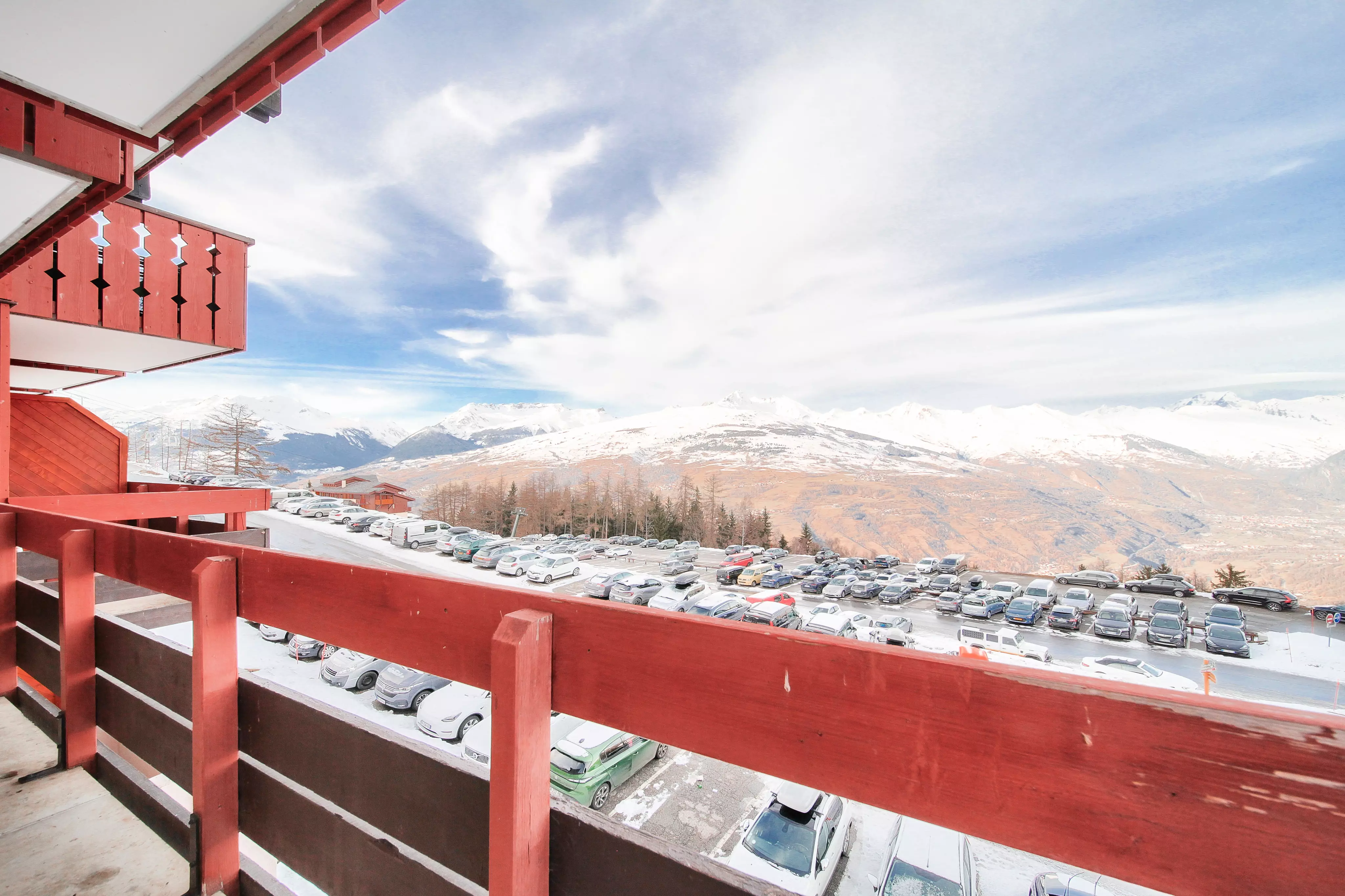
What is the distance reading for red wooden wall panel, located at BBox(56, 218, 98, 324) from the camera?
4613 mm

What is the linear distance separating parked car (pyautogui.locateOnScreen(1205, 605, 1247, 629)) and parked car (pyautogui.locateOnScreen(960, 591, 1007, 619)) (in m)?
6.58

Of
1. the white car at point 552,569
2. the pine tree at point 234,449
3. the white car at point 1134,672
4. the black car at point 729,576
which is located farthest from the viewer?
the pine tree at point 234,449

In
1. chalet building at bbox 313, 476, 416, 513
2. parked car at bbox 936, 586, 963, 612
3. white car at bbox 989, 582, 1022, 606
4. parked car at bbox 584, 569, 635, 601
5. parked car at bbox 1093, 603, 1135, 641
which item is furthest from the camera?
chalet building at bbox 313, 476, 416, 513

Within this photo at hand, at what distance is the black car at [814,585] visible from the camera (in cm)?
2577

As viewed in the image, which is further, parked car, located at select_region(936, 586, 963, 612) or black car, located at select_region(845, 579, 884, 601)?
black car, located at select_region(845, 579, 884, 601)

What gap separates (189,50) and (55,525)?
6.62 ft

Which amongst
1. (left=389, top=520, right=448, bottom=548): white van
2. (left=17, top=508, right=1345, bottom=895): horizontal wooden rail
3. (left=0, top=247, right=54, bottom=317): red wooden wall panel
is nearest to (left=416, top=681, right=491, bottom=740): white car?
(left=0, top=247, right=54, bottom=317): red wooden wall panel

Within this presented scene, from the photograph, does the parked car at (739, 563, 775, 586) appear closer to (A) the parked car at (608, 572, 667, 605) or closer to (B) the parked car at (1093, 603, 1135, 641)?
(A) the parked car at (608, 572, 667, 605)

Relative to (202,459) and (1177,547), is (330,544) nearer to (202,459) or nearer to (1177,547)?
(202,459)

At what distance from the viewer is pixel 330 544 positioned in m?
23.2

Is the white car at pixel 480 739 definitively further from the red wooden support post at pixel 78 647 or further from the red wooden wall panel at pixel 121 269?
the red wooden wall panel at pixel 121 269

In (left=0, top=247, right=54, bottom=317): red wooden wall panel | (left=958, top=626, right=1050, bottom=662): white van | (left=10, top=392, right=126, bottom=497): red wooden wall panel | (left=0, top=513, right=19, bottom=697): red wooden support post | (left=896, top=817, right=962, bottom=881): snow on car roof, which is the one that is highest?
(left=0, top=247, right=54, bottom=317): red wooden wall panel

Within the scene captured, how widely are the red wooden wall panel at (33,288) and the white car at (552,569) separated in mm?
17794

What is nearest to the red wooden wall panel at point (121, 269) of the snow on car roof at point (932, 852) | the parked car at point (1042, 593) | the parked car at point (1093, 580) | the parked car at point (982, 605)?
the snow on car roof at point (932, 852)
